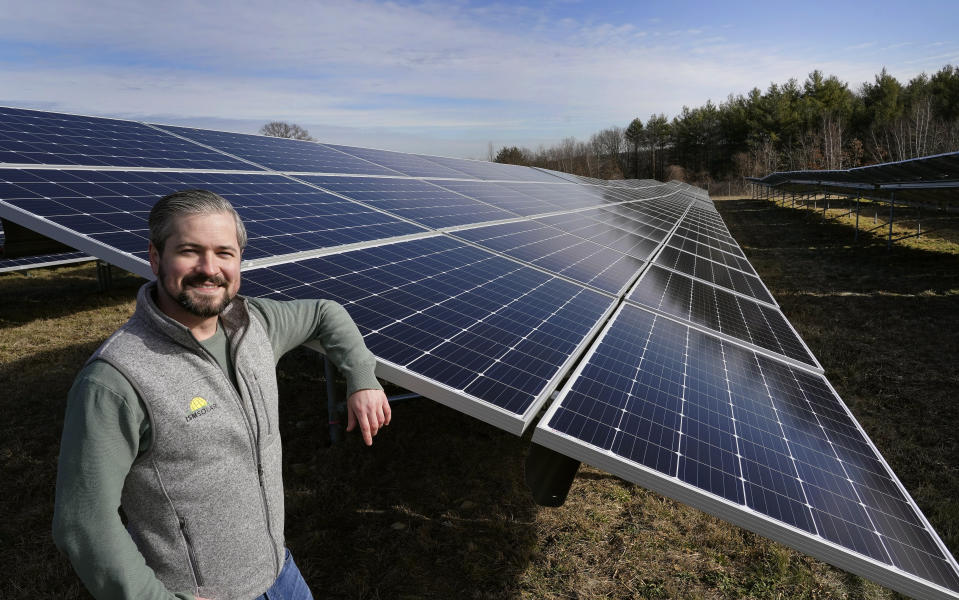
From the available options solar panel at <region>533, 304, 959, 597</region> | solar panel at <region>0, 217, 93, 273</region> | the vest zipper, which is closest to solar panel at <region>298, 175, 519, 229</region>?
solar panel at <region>533, 304, 959, 597</region>

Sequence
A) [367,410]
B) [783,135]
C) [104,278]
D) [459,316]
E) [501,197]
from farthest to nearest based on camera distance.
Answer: [783,135] < [104,278] < [501,197] < [459,316] < [367,410]

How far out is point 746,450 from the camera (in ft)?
14.7

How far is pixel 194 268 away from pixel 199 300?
0.15m

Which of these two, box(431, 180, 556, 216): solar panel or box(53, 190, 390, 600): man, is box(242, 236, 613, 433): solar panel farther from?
box(431, 180, 556, 216): solar panel

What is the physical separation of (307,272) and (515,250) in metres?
3.96

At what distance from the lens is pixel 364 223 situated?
825 centimetres

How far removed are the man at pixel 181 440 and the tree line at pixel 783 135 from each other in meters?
78.9

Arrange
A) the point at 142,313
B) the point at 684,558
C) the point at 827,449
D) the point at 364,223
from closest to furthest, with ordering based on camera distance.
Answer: the point at 142,313 < the point at 827,449 < the point at 684,558 < the point at 364,223

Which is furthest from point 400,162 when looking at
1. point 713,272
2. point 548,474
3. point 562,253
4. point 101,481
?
point 101,481

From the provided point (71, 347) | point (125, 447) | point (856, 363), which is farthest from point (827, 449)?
point (71, 347)

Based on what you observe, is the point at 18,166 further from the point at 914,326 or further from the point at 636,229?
the point at 914,326

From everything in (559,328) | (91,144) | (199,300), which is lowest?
(559,328)

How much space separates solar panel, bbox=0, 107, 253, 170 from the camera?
8.12 meters

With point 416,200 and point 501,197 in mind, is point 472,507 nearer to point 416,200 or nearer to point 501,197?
point 416,200
